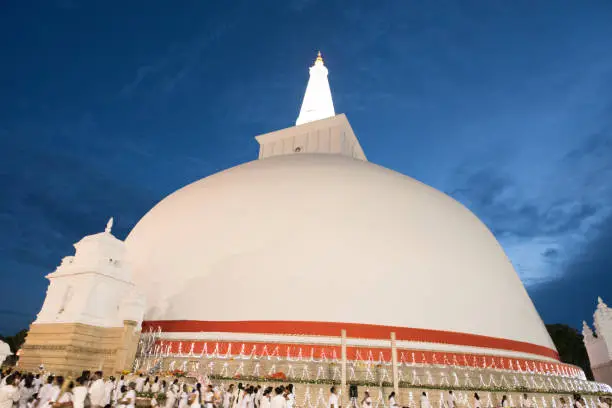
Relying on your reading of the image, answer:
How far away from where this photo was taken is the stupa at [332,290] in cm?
1075

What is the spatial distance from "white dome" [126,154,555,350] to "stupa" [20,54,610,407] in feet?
0.14

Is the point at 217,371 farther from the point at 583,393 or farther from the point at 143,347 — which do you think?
the point at 583,393

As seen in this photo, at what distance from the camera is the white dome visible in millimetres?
11680

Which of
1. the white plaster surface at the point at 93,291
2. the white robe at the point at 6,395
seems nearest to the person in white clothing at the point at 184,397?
the white robe at the point at 6,395

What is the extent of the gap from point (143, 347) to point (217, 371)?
2.74 m

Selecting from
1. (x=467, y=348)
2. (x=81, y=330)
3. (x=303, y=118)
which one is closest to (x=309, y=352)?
(x=467, y=348)

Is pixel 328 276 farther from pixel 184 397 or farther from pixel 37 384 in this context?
pixel 37 384

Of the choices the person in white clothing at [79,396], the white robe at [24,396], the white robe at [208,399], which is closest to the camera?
the person in white clothing at [79,396]

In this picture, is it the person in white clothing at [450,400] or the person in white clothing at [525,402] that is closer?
the person in white clothing at [450,400]

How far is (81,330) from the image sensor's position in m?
10.5

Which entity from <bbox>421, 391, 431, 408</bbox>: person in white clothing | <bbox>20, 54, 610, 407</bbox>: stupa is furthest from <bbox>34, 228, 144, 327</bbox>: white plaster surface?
<bbox>421, 391, 431, 408</bbox>: person in white clothing

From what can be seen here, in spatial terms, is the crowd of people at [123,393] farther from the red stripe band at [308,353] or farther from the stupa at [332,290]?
the red stripe band at [308,353]

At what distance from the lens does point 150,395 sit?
8.57m

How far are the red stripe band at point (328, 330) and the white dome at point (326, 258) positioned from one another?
0.18 m
